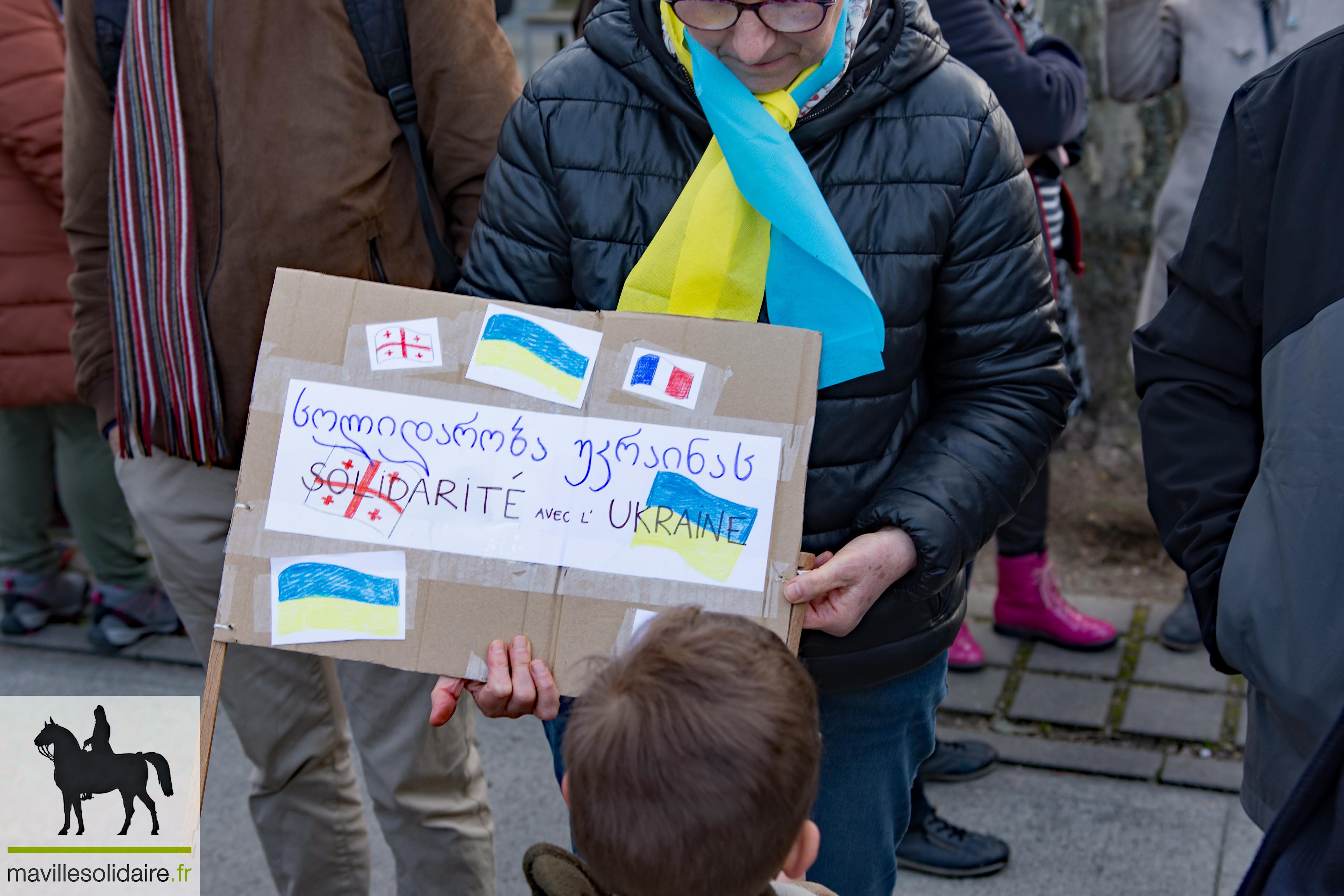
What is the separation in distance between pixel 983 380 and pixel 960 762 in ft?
5.64

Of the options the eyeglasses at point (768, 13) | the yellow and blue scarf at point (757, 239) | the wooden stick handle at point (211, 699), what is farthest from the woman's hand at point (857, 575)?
the wooden stick handle at point (211, 699)

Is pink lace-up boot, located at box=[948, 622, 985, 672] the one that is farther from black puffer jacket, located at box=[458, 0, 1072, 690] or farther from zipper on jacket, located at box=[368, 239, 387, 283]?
zipper on jacket, located at box=[368, 239, 387, 283]

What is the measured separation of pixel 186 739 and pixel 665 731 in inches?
101

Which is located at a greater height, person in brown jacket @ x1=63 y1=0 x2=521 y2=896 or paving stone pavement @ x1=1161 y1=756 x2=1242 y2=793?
person in brown jacket @ x1=63 y1=0 x2=521 y2=896

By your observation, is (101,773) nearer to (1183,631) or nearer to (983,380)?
(983,380)

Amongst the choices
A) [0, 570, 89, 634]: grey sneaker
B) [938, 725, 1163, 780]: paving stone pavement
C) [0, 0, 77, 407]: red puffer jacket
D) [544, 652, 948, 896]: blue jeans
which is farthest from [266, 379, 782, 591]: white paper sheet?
[0, 570, 89, 634]: grey sneaker

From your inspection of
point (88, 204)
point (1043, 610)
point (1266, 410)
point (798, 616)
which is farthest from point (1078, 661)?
point (88, 204)

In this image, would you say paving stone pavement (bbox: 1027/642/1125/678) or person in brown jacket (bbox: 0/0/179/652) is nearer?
person in brown jacket (bbox: 0/0/179/652)

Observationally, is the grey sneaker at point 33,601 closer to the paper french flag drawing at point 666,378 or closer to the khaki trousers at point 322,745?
the khaki trousers at point 322,745

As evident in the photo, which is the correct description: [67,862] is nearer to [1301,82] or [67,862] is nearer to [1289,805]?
[1289,805]

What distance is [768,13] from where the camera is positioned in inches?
61.7

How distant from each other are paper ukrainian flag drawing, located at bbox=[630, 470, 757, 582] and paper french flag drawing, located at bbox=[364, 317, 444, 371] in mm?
341

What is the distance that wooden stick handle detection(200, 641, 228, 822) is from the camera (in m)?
1.61

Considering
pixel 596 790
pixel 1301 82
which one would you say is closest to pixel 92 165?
pixel 596 790
